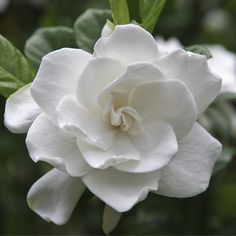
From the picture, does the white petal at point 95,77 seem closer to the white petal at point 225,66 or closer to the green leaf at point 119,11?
the green leaf at point 119,11

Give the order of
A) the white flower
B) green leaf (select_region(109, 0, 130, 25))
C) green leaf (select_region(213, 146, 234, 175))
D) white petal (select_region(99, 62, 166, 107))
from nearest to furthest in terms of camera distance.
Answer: white petal (select_region(99, 62, 166, 107)), green leaf (select_region(109, 0, 130, 25)), green leaf (select_region(213, 146, 234, 175)), the white flower

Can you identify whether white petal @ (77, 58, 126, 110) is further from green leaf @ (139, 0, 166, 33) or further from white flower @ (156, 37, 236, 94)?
white flower @ (156, 37, 236, 94)

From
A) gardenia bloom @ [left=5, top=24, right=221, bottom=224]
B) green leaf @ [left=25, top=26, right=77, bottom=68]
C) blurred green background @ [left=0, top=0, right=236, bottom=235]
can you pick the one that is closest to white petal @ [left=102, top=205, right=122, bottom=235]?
gardenia bloom @ [left=5, top=24, right=221, bottom=224]

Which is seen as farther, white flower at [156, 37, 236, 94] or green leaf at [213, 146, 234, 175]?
white flower at [156, 37, 236, 94]

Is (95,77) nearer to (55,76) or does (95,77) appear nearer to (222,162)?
(55,76)

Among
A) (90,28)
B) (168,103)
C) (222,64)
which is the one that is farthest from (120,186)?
(222,64)

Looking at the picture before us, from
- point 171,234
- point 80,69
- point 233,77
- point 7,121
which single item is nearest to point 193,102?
point 80,69

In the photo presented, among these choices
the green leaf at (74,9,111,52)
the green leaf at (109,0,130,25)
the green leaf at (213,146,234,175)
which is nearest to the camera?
the green leaf at (109,0,130,25)

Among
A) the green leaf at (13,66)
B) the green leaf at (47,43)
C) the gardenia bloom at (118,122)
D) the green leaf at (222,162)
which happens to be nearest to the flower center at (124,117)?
the gardenia bloom at (118,122)
